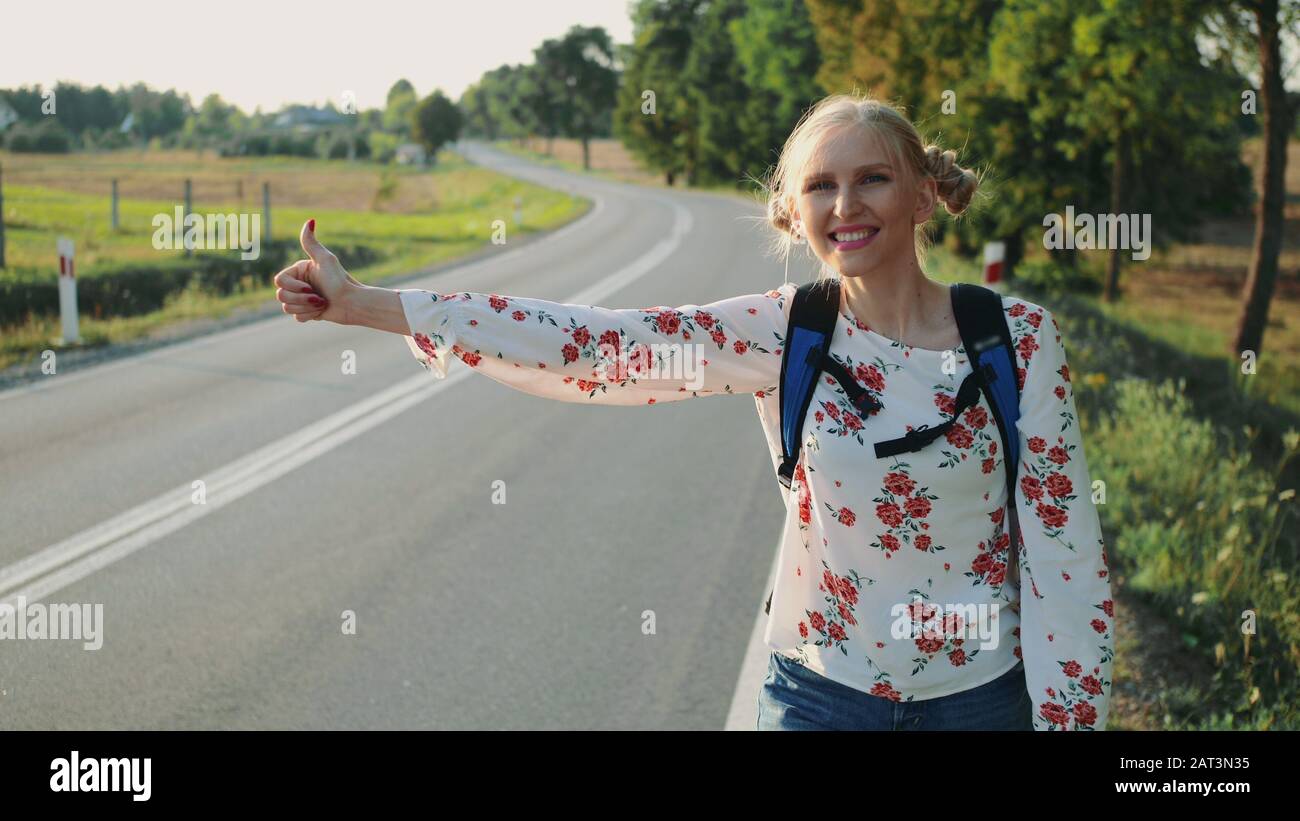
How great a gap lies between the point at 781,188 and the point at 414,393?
29.2ft

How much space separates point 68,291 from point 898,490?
12.4 metres

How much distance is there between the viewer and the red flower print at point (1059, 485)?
2320 millimetres

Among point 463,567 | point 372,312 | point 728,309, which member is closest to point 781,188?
point 728,309

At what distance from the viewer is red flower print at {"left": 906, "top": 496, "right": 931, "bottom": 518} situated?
2346 mm

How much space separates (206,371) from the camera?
1205cm

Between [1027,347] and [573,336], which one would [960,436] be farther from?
[573,336]

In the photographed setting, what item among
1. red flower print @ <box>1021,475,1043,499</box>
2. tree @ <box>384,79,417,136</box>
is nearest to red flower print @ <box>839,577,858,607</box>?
red flower print @ <box>1021,475,1043,499</box>

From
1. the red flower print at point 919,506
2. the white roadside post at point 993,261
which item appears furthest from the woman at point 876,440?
the white roadside post at point 993,261

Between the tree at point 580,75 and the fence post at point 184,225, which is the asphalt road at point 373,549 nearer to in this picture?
the fence post at point 184,225

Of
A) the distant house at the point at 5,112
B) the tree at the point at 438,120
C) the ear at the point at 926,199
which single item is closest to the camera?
the ear at the point at 926,199

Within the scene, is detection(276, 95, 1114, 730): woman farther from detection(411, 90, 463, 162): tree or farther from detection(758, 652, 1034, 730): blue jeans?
detection(411, 90, 463, 162): tree

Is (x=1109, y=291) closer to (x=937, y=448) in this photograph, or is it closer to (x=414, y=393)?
(x=414, y=393)

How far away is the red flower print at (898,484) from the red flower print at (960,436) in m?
0.12

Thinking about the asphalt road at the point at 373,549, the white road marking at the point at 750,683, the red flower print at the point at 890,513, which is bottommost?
the white road marking at the point at 750,683
